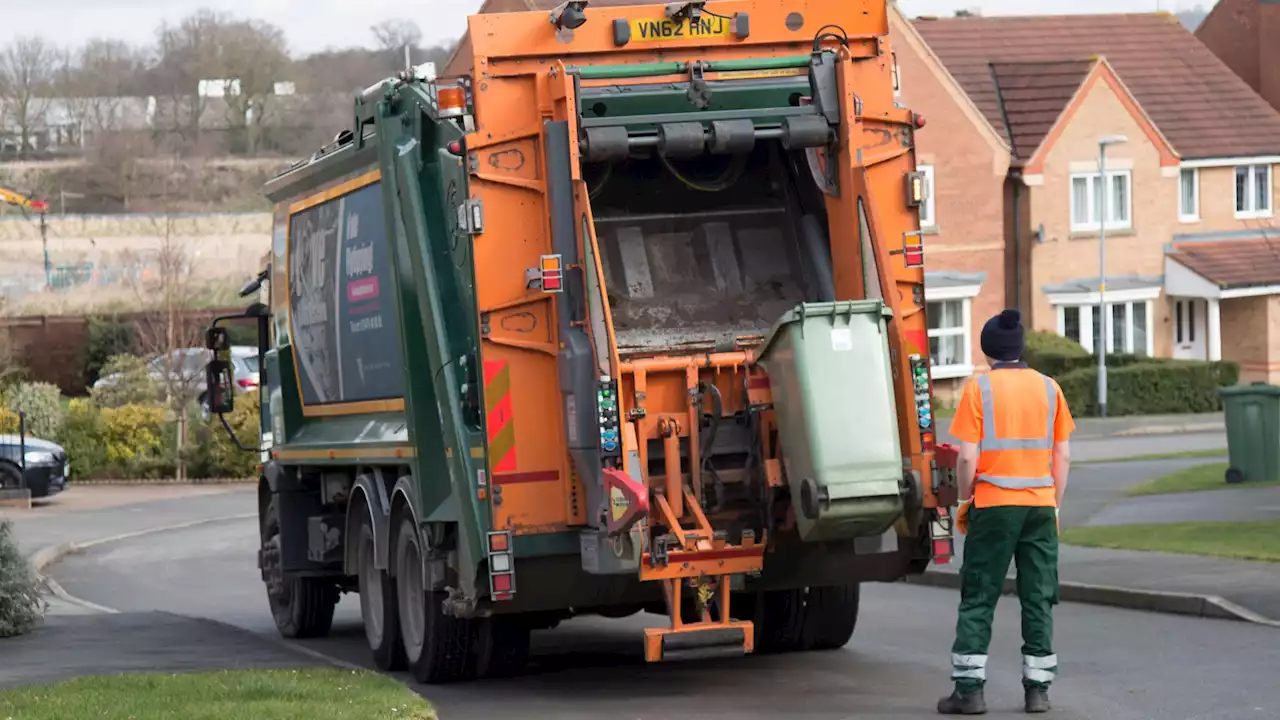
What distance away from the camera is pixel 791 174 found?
1058 cm

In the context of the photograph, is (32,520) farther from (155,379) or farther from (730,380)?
(730,380)

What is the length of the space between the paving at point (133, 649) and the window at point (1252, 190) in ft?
130

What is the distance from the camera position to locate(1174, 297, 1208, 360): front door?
49219 mm

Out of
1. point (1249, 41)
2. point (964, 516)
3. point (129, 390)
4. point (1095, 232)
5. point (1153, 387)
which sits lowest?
point (1153, 387)

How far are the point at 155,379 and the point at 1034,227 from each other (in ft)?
67.7

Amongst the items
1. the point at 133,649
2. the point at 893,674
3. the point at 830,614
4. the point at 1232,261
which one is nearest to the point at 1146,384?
the point at 1232,261

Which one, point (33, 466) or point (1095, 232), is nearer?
point (33, 466)

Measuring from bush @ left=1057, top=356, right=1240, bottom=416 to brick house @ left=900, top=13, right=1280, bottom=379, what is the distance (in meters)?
4.95

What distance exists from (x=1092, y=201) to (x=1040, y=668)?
40.2 m

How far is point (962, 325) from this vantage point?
46.4 meters

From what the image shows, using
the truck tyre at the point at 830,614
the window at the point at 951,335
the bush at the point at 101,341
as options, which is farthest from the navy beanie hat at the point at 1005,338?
the bush at the point at 101,341

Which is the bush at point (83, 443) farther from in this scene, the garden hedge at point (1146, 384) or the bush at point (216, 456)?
the garden hedge at point (1146, 384)

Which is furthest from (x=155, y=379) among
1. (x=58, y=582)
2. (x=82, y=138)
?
(x=82, y=138)

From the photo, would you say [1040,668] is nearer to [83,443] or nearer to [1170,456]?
[1170,456]
